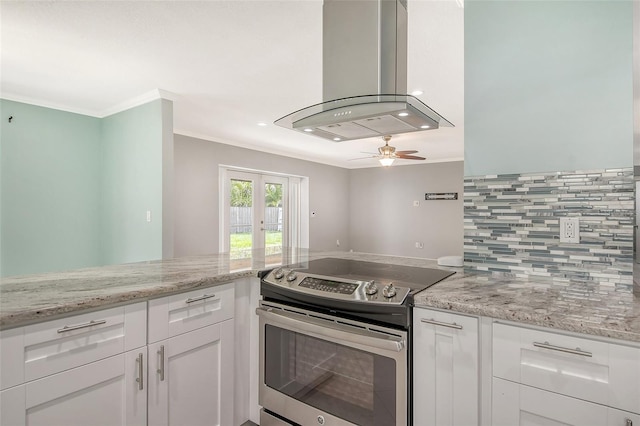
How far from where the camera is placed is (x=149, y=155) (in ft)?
10.6

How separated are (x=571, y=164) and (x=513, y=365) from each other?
37.3 inches

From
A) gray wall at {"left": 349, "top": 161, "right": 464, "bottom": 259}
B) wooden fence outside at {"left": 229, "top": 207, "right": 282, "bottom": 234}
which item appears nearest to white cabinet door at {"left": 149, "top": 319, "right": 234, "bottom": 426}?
wooden fence outside at {"left": 229, "top": 207, "right": 282, "bottom": 234}

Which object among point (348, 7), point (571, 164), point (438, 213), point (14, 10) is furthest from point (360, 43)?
point (438, 213)

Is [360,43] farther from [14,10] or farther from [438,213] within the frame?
[438,213]

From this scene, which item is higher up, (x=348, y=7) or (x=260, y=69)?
(x=260, y=69)

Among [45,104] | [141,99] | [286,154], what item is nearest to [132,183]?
[141,99]

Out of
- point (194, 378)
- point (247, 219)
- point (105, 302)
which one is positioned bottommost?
point (194, 378)

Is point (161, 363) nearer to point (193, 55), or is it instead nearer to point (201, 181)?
point (193, 55)

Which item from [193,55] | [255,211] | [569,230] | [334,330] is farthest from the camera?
[255,211]

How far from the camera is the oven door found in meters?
1.25

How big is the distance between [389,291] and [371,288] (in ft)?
0.25

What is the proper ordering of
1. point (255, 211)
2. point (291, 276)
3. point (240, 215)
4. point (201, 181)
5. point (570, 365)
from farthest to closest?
point (255, 211), point (240, 215), point (201, 181), point (291, 276), point (570, 365)

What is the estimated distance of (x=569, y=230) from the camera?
4.78 ft

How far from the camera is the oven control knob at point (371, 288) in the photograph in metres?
1.30
